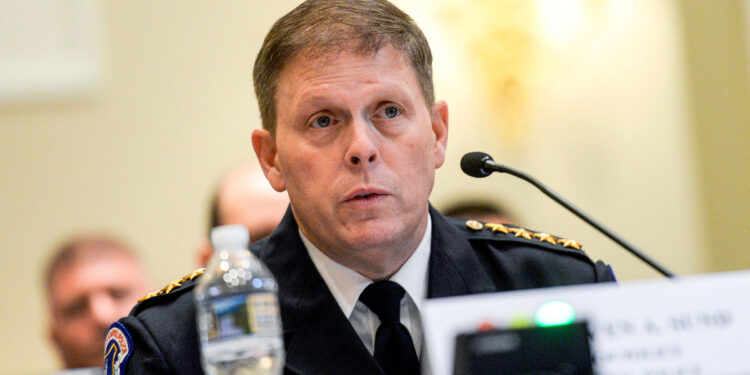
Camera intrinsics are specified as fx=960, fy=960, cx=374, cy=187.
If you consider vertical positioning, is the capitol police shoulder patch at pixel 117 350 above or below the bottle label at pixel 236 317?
below

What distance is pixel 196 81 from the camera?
A: 4793 mm

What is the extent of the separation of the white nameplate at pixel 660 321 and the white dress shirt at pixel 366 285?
73cm

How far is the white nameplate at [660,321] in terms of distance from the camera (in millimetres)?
1321

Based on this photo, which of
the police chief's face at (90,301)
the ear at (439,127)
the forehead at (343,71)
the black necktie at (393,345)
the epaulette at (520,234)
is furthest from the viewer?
the police chief's face at (90,301)

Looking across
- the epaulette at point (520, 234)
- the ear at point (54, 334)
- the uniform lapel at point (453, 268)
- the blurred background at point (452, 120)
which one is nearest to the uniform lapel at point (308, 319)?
the uniform lapel at point (453, 268)

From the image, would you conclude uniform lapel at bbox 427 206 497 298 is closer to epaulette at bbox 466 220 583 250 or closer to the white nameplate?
epaulette at bbox 466 220 583 250

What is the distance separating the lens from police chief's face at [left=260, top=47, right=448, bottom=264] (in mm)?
2027

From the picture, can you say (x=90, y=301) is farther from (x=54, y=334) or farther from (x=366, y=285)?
(x=366, y=285)

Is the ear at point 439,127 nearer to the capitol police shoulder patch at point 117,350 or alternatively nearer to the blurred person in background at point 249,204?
the capitol police shoulder patch at point 117,350

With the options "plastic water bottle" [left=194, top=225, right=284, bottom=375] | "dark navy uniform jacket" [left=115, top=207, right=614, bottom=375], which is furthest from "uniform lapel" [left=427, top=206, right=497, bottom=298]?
"plastic water bottle" [left=194, top=225, right=284, bottom=375]

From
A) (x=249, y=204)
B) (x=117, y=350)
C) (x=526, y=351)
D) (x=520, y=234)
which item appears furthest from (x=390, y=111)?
(x=249, y=204)

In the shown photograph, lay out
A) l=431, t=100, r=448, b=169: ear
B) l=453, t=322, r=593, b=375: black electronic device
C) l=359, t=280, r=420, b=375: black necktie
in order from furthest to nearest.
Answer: l=431, t=100, r=448, b=169: ear → l=359, t=280, r=420, b=375: black necktie → l=453, t=322, r=593, b=375: black electronic device

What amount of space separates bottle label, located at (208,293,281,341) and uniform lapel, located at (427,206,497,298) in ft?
2.77

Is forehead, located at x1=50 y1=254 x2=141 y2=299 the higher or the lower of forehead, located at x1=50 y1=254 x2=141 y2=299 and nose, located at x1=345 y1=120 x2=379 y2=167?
the lower
